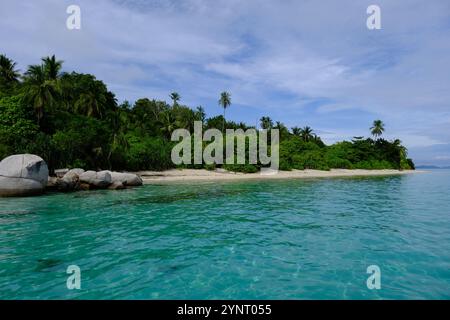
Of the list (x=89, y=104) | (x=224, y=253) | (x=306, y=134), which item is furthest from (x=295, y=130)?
(x=224, y=253)

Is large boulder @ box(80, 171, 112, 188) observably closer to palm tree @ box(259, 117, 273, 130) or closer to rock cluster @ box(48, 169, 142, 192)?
rock cluster @ box(48, 169, 142, 192)

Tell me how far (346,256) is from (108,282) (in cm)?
562

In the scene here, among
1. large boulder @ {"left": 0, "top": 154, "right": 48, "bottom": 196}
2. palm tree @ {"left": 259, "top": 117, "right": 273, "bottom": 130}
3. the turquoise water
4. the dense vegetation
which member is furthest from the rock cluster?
palm tree @ {"left": 259, "top": 117, "right": 273, "bottom": 130}

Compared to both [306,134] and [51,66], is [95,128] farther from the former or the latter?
[306,134]

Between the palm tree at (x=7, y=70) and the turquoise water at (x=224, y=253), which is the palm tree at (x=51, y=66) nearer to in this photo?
the palm tree at (x=7, y=70)

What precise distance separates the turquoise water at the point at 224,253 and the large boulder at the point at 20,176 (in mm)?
5816

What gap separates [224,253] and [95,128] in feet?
102

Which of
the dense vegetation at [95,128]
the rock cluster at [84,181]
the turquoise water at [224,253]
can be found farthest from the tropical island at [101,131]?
the turquoise water at [224,253]

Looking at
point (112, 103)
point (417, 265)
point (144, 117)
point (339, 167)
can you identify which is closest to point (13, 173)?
point (417, 265)

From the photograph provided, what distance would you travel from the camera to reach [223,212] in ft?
46.0

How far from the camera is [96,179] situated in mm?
24359

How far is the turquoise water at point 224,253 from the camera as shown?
18.3 feet

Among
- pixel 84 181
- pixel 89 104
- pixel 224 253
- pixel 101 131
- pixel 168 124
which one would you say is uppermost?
pixel 89 104

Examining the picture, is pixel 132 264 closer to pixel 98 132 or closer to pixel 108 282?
pixel 108 282
